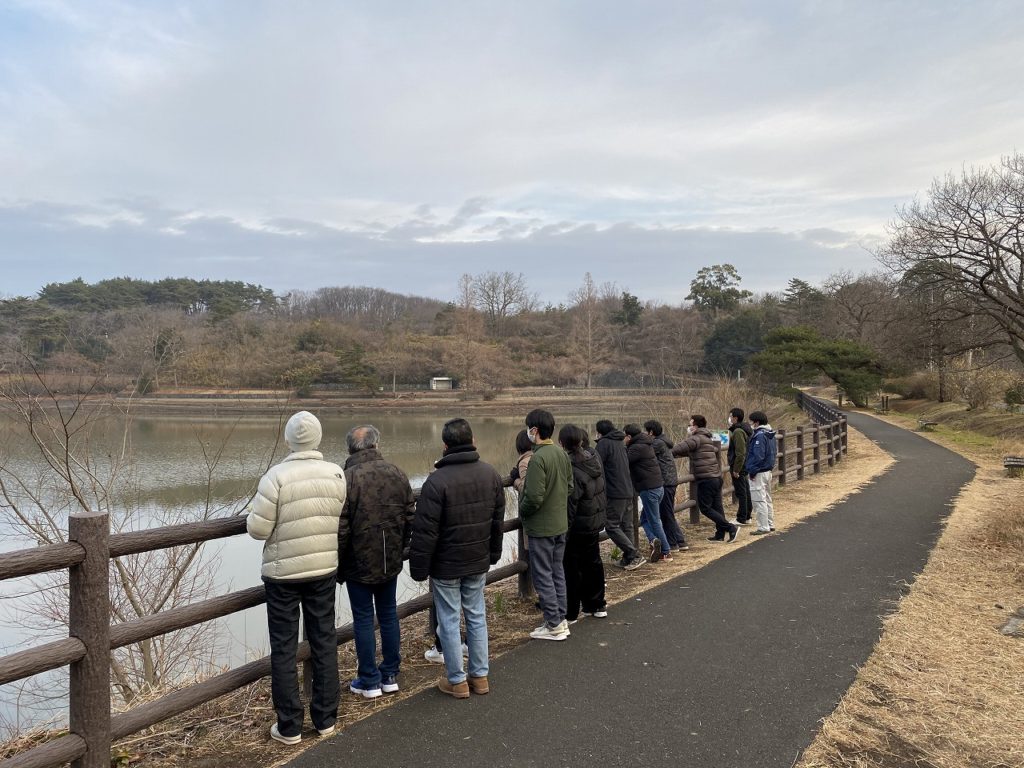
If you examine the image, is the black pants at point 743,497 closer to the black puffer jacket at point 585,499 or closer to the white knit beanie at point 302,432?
the black puffer jacket at point 585,499

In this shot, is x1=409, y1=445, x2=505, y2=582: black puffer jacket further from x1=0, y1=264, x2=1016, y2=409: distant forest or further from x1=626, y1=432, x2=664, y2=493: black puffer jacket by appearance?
x1=0, y1=264, x2=1016, y2=409: distant forest

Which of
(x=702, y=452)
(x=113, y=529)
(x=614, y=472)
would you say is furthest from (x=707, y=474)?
(x=113, y=529)

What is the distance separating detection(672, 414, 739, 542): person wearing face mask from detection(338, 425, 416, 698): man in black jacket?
4944mm

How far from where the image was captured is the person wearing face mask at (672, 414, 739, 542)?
8.14m

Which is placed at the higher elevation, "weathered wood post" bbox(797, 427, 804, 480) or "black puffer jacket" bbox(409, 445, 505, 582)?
"black puffer jacket" bbox(409, 445, 505, 582)

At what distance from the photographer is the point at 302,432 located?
3512 mm

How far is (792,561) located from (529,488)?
13.2ft

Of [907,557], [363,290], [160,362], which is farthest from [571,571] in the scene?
[363,290]

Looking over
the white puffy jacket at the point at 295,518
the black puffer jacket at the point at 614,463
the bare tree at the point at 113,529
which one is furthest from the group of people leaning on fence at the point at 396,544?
the bare tree at the point at 113,529

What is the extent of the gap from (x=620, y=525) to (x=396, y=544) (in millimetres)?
3373

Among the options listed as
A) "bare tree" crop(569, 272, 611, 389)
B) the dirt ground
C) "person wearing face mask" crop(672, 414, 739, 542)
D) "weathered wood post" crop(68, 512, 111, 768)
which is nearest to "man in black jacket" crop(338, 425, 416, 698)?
the dirt ground

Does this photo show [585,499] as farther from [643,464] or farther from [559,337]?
[559,337]

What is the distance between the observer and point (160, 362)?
927 centimetres

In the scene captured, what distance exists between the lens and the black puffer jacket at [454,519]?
12.7ft
